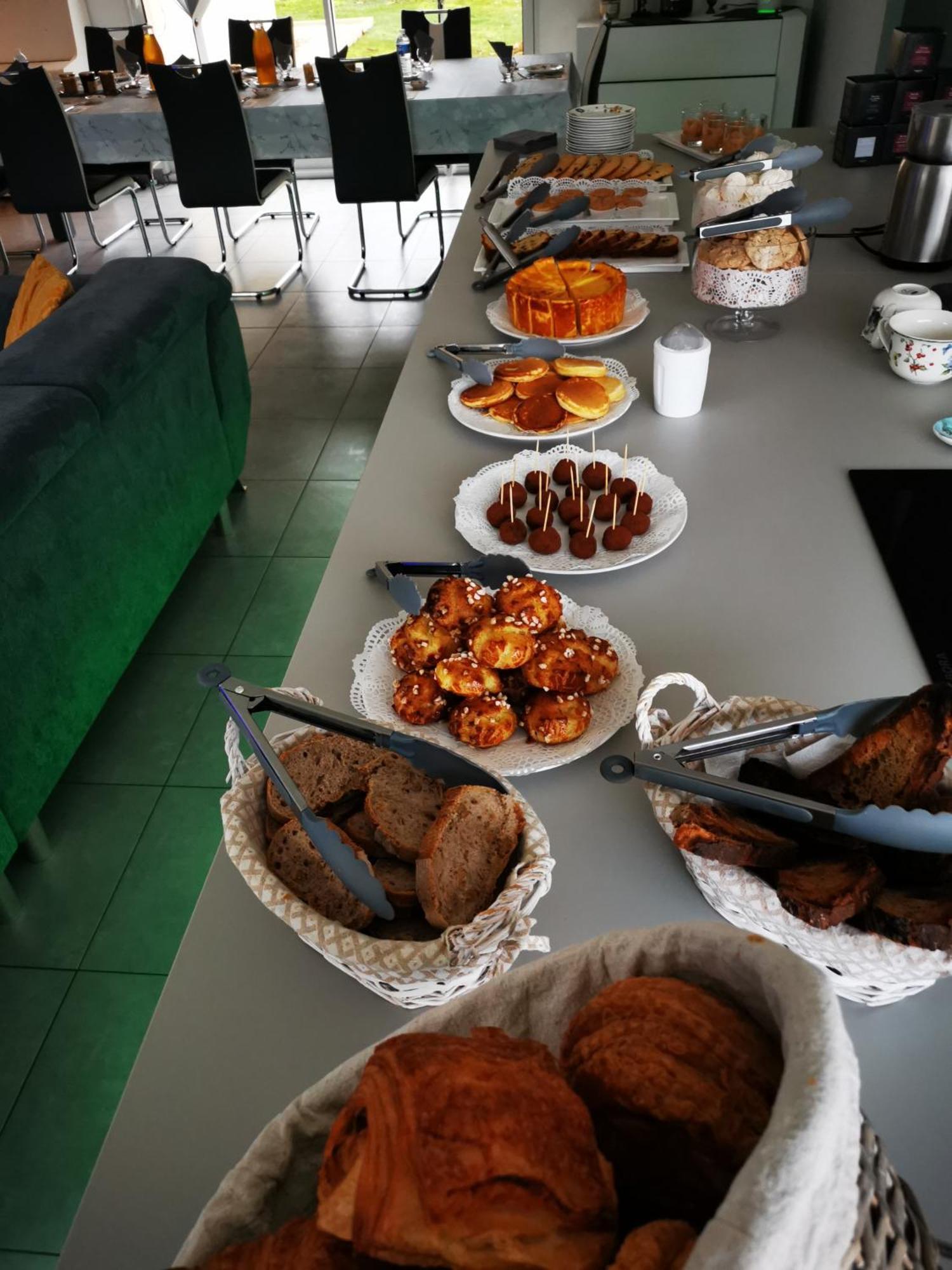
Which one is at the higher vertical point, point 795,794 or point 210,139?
point 795,794

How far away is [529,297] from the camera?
1510 mm

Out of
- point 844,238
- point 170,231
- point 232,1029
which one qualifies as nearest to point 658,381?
point 844,238

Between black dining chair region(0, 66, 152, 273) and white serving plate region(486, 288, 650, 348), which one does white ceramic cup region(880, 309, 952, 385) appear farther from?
black dining chair region(0, 66, 152, 273)

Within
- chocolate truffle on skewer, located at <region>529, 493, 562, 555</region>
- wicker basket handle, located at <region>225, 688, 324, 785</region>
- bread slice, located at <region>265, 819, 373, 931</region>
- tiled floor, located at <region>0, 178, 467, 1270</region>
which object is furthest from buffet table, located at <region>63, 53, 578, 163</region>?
bread slice, located at <region>265, 819, 373, 931</region>

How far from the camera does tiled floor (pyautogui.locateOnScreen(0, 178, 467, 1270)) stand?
130 cm

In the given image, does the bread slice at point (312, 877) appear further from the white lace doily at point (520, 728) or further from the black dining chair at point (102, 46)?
the black dining chair at point (102, 46)

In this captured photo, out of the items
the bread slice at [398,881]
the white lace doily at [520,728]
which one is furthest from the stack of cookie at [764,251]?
the bread slice at [398,881]

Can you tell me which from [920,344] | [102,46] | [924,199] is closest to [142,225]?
[102,46]

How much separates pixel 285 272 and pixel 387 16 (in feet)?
7.21

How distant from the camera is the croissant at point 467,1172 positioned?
32cm

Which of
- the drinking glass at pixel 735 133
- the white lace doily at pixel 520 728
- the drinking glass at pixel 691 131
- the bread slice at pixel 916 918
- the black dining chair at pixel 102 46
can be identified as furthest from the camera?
the black dining chair at pixel 102 46

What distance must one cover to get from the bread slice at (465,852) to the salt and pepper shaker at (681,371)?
2.80 feet

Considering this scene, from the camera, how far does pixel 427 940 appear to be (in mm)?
586

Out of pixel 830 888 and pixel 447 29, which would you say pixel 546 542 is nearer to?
pixel 830 888
